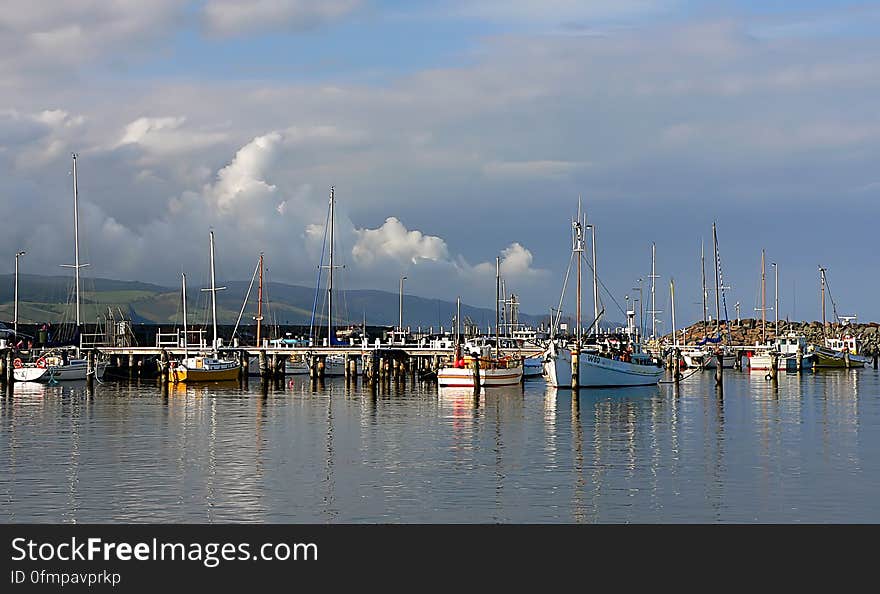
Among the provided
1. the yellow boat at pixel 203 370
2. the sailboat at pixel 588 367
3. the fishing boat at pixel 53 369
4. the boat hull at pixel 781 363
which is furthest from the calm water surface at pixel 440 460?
the boat hull at pixel 781 363

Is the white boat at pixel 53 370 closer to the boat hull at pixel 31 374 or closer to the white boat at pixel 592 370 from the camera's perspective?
the boat hull at pixel 31 374

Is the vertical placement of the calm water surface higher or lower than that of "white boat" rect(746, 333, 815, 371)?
lower

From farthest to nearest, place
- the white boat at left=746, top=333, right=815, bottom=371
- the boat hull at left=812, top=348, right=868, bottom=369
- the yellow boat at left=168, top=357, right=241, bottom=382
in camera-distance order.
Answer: the boat hull at left=812, top=348, right=868, bottom=369 < the white boat at left=746, top=333, right=815, bottom=371 < the yellow boat at left=168, top=357, right=241, bottom=382

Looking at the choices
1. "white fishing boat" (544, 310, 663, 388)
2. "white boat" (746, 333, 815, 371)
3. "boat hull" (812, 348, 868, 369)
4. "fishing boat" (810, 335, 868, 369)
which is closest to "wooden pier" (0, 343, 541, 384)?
"white fishing boat" (544, 310, 663, 388)

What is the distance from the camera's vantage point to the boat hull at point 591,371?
317 feet

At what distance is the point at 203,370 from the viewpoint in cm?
11506

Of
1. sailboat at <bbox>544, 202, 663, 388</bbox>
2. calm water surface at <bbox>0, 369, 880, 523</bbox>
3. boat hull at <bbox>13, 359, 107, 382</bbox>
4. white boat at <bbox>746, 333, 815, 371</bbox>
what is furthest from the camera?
white boat at <bbox>746, 333, 815, 371</bbox>

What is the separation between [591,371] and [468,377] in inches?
457

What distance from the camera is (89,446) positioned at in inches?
2103

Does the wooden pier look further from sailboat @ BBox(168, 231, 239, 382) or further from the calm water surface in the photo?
the calm water surface

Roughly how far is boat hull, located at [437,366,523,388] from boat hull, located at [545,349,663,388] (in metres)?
6.92

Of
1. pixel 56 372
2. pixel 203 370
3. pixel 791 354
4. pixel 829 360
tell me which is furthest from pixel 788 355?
pixel 56 372

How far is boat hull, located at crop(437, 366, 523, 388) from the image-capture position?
103000mm

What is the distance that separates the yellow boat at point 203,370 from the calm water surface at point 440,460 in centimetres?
2445
